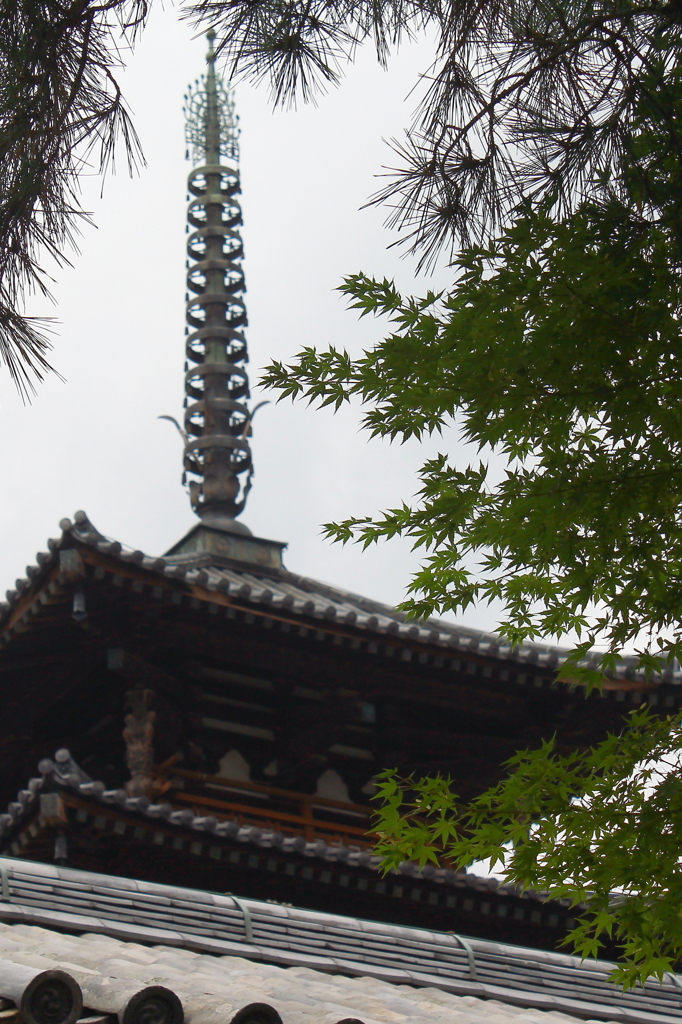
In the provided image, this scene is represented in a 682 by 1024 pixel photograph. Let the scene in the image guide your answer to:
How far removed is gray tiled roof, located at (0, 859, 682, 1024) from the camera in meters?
4.95

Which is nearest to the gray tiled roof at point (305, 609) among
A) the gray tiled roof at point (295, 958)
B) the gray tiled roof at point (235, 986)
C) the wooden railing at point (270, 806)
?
the wooden railing at point (270, 806)

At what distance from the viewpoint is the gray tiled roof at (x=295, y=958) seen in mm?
4945

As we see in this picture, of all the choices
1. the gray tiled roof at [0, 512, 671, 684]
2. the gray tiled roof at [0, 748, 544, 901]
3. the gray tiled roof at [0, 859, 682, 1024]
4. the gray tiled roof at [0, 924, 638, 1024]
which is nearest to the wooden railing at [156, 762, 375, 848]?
the gray tiled roof at [0, 748, 544, 901]

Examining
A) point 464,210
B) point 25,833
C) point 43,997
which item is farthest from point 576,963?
point 464,210

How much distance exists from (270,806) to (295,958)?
131 inches

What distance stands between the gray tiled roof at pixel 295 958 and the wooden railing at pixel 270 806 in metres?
2.07

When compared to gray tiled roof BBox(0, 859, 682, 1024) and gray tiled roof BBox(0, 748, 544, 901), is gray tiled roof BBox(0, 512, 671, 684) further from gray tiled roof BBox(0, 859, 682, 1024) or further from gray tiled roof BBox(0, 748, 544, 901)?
gray tiled roof BBox(0, 859, 682, 1024)

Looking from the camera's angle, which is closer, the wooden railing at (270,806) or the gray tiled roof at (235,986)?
the gray tiled roof at (235,986)

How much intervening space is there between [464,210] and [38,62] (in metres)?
1.61

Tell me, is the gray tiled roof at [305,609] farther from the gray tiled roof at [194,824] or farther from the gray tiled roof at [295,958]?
the gray tiled roof at [295,958]

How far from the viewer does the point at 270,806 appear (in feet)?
30.6

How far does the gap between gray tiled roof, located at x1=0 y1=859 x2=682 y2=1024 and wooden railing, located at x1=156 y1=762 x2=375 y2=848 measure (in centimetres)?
207

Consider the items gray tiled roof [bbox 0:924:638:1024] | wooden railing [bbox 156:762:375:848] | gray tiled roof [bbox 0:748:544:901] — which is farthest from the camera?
wooden railing [bbox 156:762:375:848]

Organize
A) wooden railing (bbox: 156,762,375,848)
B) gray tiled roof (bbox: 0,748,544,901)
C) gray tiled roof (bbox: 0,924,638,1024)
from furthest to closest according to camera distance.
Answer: wooden railing (bbox: 156,762,375,848), gray tiled roof (bbox: 0,748,544,901), gray tiled roof (bbox: 0,924,638,1024)
